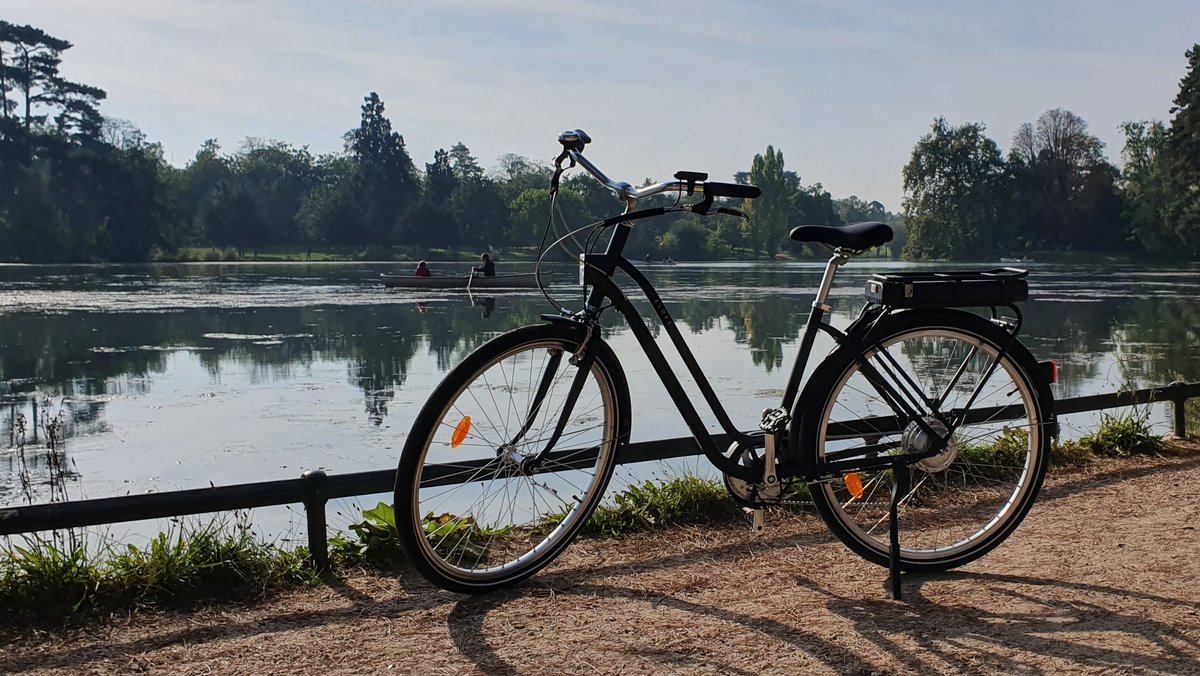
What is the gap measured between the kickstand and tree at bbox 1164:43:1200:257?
58774 millimetres

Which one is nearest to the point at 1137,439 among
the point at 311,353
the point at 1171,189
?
the point at 311,353

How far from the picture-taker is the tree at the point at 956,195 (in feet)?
259

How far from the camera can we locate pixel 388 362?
14359mm

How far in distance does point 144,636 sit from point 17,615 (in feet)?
1.44

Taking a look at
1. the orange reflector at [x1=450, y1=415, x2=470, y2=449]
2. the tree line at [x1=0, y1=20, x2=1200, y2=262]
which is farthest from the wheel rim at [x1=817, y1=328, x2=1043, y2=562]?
the tree line at [x1=0, y1=20, x2=1200, y2=262]

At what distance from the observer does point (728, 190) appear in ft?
10.6

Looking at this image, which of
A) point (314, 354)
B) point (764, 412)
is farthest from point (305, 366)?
point (764, 412)

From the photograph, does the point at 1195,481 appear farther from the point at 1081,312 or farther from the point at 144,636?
the point at 1081,312

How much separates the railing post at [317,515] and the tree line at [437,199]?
51.8 m

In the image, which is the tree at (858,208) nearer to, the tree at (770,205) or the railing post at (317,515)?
the tree at (770,205)

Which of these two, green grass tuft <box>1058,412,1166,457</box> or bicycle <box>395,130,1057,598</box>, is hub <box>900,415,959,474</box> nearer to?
bicycle <box>395,130,1057,598</box>

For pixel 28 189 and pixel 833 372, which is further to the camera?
pixel 28 189

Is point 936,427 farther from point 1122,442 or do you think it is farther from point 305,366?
point 305,366

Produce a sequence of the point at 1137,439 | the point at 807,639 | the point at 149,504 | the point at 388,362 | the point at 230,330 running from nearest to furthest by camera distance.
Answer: the point at 807,639
the point at 149,504
the point at 1137,439
the point at 388,362
the point at 230,330
